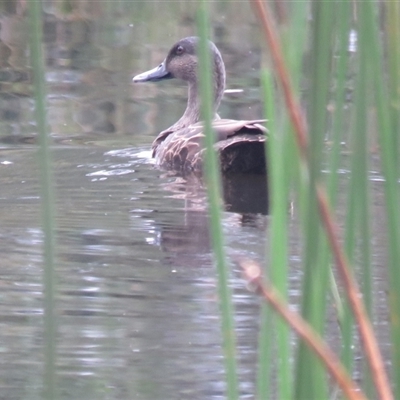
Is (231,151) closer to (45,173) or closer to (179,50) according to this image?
(179,50)

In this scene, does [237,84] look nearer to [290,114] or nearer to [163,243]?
[163,243]

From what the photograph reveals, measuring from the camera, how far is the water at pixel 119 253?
303 cm

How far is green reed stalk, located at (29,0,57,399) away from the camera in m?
1.19

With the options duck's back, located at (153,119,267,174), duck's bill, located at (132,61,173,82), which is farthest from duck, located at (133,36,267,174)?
duck's bill, located at (132,61,173,82)

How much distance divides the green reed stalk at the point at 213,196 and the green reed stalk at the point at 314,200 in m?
0.09

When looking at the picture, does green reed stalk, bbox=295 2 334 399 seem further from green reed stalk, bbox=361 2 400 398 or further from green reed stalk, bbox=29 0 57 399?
green reed stalk, bbox=29 0 57 399

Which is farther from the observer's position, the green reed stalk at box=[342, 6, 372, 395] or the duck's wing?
the duck's wing

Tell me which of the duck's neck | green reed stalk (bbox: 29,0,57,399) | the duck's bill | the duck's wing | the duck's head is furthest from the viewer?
the duck's bill

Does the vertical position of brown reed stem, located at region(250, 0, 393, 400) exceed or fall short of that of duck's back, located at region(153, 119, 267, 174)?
it exceeds it

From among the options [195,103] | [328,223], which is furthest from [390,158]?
[195,103]

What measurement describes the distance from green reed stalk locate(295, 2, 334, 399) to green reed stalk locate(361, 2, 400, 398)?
7cm

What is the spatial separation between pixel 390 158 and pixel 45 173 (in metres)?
0.43

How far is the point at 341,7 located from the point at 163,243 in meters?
3.35

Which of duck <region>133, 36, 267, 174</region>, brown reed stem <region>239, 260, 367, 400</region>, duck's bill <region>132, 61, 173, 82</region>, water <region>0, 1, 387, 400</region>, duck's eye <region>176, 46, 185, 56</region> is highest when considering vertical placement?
duck's eye <region>176, 46, 185, 56</region>
